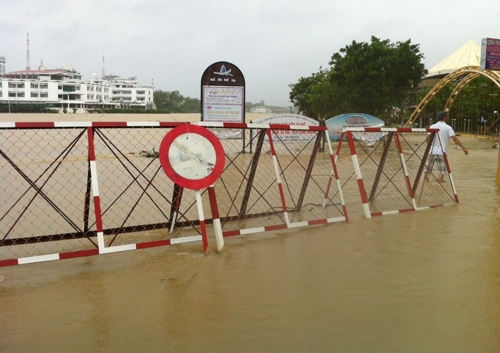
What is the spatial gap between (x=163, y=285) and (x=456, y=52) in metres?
46.4

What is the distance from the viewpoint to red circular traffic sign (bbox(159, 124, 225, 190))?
589 centimetres

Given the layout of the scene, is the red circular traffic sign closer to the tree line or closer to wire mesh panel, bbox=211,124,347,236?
wire mesh panel, bbox=211,124,347,236

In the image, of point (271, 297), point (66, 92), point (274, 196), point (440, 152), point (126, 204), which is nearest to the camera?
point (271, 297)

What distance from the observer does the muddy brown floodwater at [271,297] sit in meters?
3.87

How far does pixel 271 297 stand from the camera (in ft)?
15.5

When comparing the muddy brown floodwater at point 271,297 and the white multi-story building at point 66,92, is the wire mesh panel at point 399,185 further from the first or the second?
the white multi-story building at point 66,92

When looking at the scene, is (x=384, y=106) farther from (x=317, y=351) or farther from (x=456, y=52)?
(x=317, y=351)

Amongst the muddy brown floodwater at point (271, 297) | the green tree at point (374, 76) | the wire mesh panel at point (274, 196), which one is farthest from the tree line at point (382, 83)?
the muddy brown floodwater at point (271, 297)

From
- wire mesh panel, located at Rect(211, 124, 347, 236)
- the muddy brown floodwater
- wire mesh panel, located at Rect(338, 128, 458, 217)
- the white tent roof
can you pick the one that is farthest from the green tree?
the muddy brown floodwater

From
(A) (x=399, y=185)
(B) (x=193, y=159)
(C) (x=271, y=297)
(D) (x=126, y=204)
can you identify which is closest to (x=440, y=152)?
(A) (x=399, y=185)

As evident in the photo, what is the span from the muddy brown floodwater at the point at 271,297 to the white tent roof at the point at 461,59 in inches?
1565

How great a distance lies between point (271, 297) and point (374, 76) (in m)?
31.8

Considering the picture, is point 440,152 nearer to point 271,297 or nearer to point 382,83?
point 271,297

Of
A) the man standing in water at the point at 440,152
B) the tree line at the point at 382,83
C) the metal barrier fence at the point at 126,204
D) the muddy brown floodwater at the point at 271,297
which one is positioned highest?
the tree line at the point at 382,83
